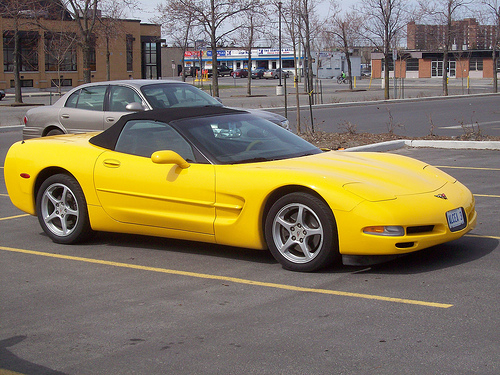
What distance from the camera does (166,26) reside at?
33.2 m

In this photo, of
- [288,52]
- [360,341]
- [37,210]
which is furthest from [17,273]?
[288,52]

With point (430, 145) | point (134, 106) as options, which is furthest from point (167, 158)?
point (430, 145)

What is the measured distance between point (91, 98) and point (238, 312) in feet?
28.9

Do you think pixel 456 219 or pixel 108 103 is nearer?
pixel 456 219

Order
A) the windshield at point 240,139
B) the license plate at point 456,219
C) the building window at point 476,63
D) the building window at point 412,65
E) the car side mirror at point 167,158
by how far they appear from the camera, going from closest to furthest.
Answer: the license plate at point 456,219 → the car side mirror at point 167,158 → the windshield at point 240,139 → the building window at point 476,63 → the building window at point 412,65

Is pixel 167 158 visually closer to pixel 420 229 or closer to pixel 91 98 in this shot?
pixel 420 229

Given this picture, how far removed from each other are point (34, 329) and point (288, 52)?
349ft

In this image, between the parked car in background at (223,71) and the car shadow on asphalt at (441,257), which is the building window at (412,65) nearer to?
the parked car in background at (223,71)

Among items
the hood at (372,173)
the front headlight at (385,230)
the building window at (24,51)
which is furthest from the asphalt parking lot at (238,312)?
the building window at (24,51)

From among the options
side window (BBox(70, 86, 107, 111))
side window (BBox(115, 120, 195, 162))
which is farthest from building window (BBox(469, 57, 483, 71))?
side window (BBox(115, 120, 195, 162))

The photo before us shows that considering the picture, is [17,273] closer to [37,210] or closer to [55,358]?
[37,210]

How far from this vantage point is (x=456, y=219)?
562 cm

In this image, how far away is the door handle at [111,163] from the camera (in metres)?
6.53

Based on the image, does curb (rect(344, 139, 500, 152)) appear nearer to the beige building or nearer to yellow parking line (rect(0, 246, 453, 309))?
yellow parking line (rect(0, 246, 453, 309))
